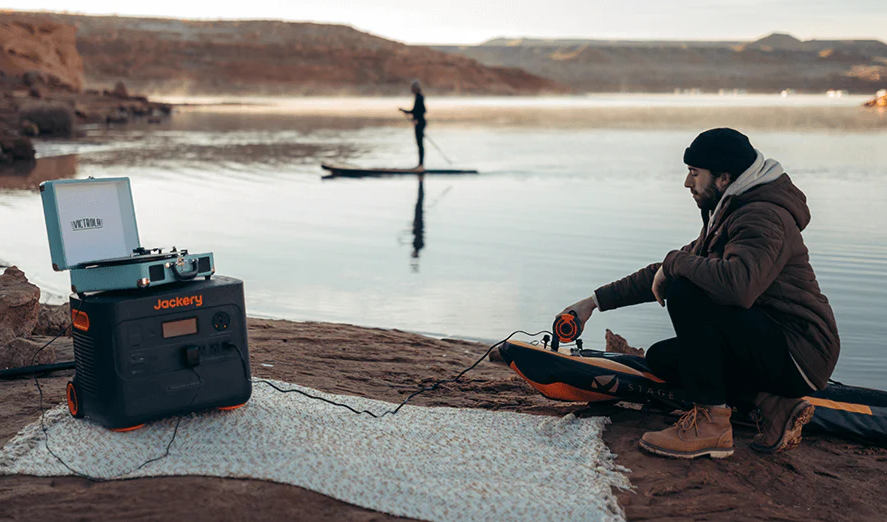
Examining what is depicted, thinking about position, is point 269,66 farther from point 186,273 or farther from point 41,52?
point 186,273

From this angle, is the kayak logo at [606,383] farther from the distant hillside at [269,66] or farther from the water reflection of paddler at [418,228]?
the distant hillside at [269,66]

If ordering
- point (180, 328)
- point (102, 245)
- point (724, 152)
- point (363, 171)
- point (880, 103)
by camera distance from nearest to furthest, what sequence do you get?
point (724, 152)
point (180, 328)
point (102, 245)
point (363, 171)
point (880, 103)

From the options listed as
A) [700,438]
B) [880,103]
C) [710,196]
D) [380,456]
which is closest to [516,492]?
[380,456]

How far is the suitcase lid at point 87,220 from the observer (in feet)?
11.9

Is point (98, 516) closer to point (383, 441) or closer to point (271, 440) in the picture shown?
point (271, 440)

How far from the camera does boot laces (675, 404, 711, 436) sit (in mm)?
3623

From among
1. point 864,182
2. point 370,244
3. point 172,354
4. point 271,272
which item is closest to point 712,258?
point 172,354

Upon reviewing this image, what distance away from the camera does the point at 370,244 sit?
1064cm

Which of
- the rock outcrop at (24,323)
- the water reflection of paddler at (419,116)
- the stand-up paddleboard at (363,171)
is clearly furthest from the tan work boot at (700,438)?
the water reflection of paddler at (419,116)

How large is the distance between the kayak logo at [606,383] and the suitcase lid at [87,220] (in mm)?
2074

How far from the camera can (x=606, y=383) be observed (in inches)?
162

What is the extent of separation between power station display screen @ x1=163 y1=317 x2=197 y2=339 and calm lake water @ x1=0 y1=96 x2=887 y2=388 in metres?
3.18

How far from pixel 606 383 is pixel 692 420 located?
56 cm

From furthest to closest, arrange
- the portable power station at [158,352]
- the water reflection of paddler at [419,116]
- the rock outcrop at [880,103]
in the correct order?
the rock outcrop at [880,103], the water reflection of paddler at [419,116], the portable power station at [158,352]
